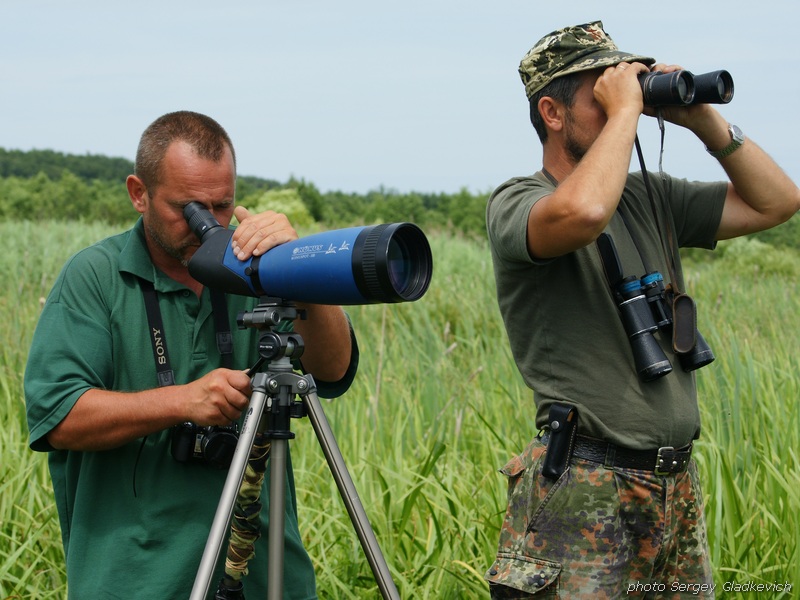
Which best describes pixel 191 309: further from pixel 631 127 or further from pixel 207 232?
pixel 631 127

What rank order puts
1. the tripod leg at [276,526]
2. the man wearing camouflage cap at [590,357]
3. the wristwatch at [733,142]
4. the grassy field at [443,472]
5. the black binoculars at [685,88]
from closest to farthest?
1. the tripod leg at [276,526]
2. the man wearing camouflage cap at [590,357]
3. the black binoculars at [685,88]
4. the wristwatch at [733,142]
5. the grassy field at [443,472]

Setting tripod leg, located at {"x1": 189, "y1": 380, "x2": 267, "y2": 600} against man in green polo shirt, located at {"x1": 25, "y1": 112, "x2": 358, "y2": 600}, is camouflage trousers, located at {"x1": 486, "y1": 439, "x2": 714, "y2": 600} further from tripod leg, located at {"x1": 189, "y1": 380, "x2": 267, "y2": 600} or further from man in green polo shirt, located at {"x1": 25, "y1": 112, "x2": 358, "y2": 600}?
tripod leg, located at {"x1": 189, "y1": 380, "x2": 267, "y2": 600}

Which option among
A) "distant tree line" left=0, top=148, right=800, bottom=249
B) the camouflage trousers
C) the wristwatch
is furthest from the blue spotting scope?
"distant tree line" left=0, top=148, right=800, bottom=249

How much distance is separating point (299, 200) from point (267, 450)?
17.6m

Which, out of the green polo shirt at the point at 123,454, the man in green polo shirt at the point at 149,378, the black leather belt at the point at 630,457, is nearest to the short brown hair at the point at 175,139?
the man in green polo shirt at the point at 149,378

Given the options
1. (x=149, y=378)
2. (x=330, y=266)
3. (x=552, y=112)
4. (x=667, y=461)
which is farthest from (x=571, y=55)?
(x=149, y=378)

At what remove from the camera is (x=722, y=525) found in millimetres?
2934

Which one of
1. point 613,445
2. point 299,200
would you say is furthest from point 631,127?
point 299,200

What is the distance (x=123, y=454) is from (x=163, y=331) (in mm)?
279

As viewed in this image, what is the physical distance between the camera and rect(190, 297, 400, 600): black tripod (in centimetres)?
178

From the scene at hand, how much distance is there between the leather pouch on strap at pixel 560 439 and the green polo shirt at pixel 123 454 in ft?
2.04

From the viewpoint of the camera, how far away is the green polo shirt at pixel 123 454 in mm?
1958

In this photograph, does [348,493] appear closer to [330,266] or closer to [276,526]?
[276,526]

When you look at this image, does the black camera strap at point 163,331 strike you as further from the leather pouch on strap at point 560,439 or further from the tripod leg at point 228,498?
the leather pouch on strap at point 560,439
